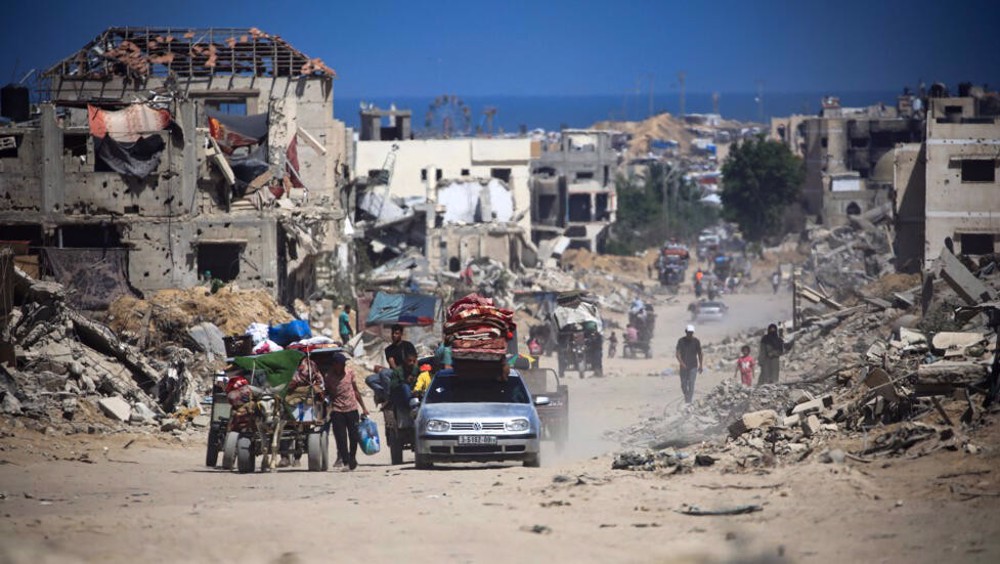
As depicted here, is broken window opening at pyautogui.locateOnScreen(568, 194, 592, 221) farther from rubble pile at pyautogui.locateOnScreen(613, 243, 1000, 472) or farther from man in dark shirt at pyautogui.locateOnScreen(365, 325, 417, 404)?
man in dark shirt at pyautogui.locateOnScreen(365, 325, 417, 404)

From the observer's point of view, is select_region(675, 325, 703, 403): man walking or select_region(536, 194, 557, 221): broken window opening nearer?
select_region(675, 325, 703, 403): man walking

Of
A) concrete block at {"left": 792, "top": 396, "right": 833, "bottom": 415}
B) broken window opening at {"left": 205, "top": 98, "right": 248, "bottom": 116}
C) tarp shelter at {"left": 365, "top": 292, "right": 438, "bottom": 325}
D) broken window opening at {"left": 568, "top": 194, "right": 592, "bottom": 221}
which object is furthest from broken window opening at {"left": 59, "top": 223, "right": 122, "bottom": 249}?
broken window opening at {"left": 568, "top": 194, "right": 592, "bottom": 221}

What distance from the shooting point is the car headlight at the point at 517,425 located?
15875 millimetres

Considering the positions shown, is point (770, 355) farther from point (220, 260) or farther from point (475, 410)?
point (220, 260)

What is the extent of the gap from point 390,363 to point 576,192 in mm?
72303

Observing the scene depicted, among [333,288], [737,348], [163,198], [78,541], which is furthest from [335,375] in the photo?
[333,288]

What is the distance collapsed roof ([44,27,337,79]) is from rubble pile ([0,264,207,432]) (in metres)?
24.1

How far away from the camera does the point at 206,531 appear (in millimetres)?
11273

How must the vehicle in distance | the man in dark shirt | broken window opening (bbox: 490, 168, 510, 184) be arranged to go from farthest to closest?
1. broken window opening (bbox: 490, 168, 510, 184)
2. the vehicle in distance
3. the man in dark shirt

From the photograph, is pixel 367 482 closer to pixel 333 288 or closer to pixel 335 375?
pixel 335 375

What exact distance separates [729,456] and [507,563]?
4357 mm

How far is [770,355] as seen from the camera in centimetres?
2417

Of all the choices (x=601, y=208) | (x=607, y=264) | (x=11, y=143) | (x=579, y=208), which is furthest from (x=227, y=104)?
(x=601, y=208)

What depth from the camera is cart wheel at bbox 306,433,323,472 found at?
16125 mm
